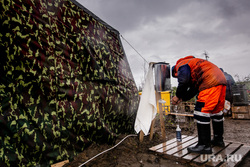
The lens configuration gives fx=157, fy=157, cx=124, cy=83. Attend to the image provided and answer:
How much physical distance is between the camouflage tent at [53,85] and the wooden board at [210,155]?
1094 millimetres

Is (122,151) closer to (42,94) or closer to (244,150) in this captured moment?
(42,94)

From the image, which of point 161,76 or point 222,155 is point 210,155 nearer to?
point 222,155

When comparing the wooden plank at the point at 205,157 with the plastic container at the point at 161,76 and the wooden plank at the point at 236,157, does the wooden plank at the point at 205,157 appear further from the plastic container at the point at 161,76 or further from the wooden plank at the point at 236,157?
the plastic container at the point at 161,76

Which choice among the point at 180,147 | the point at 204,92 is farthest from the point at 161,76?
the point at 180,147

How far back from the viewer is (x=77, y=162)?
7.91ft

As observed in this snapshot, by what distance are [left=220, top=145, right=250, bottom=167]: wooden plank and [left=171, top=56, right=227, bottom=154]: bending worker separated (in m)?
0.27

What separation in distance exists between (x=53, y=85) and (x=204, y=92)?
2.37m

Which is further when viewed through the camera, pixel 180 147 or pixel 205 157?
pixel 180 147

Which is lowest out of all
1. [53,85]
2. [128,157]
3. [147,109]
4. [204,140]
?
[128,157]

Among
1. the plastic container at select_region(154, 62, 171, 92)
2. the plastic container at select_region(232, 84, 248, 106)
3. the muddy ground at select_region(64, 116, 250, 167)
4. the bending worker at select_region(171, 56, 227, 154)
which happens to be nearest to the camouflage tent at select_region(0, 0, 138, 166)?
the muddy ground at select_region(64, 116, 250, 167)

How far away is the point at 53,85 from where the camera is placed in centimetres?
247

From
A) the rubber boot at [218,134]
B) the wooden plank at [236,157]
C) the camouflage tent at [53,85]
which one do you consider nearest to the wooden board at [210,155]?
the wooden plank at [236,157]

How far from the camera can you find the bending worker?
242 centimetres

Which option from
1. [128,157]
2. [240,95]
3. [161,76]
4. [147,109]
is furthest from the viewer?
[240,95]
